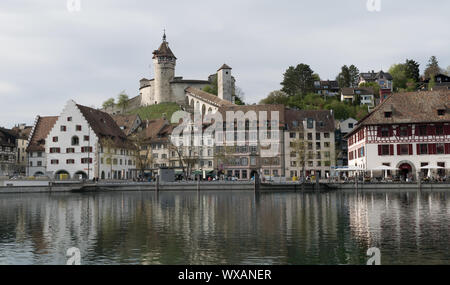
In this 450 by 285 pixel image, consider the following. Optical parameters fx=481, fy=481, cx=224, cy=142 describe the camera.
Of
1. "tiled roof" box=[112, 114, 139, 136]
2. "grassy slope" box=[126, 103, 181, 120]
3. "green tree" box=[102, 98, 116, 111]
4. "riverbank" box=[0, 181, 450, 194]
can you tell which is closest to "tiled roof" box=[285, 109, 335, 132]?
"riverbank" box=[0, 181, 450, 194]

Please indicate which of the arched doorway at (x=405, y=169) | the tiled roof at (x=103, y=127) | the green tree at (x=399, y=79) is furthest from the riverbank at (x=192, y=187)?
the green tree at (x=399, y=79)

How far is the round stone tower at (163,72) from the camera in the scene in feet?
549

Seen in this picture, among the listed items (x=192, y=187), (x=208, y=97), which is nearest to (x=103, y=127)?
(x=192, y=187)

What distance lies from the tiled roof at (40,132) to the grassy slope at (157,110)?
4542 centimetres

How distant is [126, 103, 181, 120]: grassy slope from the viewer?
153 metres

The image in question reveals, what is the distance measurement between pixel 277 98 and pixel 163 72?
162 feet

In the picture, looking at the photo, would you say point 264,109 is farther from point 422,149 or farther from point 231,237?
point 231,237

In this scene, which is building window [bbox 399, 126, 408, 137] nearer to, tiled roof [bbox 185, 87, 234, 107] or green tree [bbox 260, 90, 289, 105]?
green tree [bbox 260, 90, 289, 105]

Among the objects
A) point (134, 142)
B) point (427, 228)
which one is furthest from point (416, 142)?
point (134, 142)

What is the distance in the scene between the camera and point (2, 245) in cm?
2359

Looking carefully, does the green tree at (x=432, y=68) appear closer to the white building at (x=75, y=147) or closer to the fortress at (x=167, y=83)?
the fortress at (x=167, y=83)

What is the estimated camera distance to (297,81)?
148375 mm
